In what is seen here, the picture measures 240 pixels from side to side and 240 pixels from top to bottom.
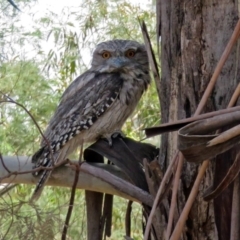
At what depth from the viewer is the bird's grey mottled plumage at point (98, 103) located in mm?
2338

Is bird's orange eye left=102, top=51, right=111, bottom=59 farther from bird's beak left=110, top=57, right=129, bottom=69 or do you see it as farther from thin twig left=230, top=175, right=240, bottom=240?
thin twig left=230, top=175, right=240, bottom=240

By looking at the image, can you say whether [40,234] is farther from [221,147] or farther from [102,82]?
[102,82]

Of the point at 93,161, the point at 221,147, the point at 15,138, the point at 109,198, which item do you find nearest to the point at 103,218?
the point at 109,198

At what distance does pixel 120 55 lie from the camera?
249cm

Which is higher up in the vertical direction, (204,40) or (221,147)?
(204,40)

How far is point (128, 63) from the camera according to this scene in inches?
95.3

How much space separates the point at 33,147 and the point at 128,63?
56 centimetres

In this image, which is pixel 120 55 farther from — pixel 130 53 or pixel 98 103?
pixel 98 103

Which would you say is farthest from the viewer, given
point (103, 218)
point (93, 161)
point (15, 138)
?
point (15, 138)

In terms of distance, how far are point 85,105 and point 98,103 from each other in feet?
0.20

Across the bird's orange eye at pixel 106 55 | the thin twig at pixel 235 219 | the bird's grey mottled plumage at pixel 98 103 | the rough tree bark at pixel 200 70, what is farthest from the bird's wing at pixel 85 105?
the thin twig at pixel 235 219

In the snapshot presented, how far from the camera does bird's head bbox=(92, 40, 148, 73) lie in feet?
8.02

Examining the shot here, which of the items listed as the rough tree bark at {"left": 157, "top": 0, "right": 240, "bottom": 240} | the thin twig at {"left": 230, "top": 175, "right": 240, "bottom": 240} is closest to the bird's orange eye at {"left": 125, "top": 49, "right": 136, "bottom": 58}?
the rough tree bark at {"left": 157, "top": 0, "right": 240, "bottom": 240}

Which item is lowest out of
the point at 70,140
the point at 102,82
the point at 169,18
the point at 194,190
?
the point at 194,190
